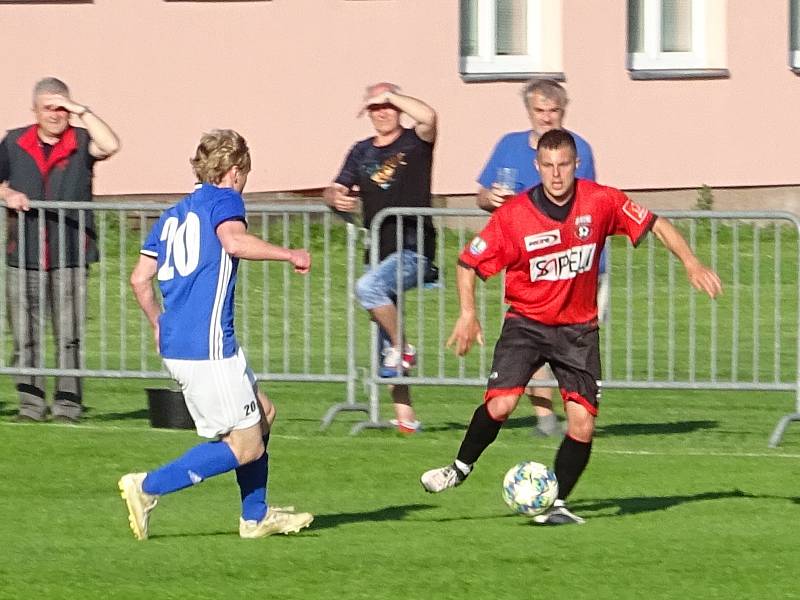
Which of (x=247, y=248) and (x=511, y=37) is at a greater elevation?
(x=511, y=37)

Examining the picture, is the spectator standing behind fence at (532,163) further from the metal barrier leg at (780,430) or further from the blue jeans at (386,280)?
the metal barrier leg at (780,430)

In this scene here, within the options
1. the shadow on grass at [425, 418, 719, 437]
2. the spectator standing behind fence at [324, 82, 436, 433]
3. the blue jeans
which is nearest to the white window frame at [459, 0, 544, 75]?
the shadow on grass at [425, 418, 719, 437]

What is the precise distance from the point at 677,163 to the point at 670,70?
1040 millimetres

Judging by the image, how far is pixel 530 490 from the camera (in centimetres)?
941

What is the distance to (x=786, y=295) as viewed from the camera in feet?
44.0

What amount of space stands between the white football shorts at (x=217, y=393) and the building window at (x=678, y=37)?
16310 millimetres

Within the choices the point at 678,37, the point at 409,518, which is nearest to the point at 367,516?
the point at 409,518

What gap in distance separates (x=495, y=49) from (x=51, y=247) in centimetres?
1205

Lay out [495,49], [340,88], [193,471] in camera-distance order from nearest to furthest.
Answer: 1. [193,471]
2. [340,88]
3. [495,49]

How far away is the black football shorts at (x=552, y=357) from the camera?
9.59 meters

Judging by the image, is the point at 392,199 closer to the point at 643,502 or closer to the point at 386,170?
the point at 386,170

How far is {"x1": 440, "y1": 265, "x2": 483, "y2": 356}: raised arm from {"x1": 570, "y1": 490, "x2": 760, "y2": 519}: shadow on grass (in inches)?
38.9

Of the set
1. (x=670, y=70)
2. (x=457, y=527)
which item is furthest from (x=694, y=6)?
(x=457, y=527)

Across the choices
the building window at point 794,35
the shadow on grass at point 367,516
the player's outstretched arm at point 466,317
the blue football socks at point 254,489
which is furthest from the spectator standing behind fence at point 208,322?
the building window at point 794,35
